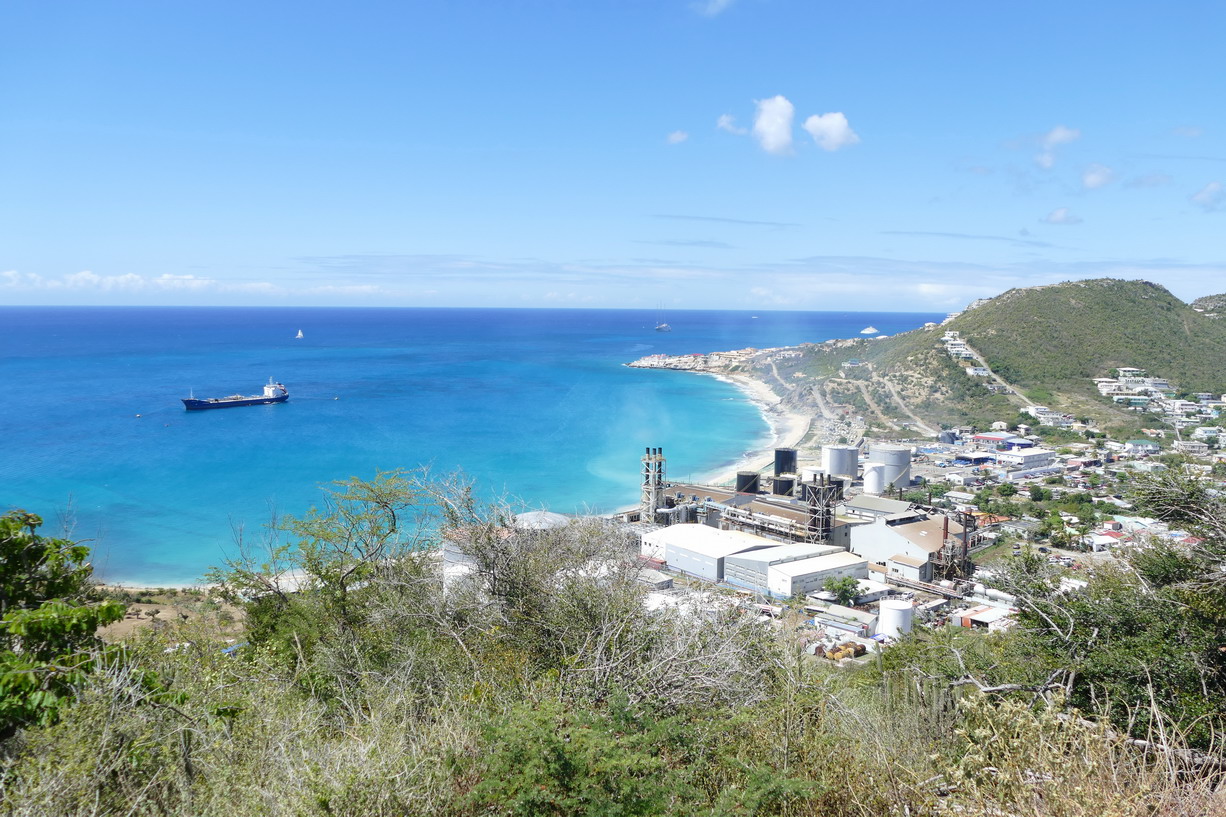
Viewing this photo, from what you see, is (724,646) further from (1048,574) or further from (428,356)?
(428,356)

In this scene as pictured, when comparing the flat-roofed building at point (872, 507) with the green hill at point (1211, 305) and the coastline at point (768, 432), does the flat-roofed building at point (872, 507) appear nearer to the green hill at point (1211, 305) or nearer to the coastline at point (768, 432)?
the coastline at point (768, 432)

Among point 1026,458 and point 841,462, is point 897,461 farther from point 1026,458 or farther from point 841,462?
point 1026,458

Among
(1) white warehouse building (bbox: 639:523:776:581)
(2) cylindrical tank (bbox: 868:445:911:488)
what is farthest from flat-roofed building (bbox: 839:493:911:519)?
(1) white warehouse building (bbox: 639:523:776:581)

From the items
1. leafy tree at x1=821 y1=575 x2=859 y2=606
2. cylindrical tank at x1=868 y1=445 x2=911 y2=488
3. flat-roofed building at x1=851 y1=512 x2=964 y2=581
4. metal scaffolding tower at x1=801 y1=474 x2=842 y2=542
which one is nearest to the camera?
leafy tree at x1=821 y1=575 x2=859 y2=606

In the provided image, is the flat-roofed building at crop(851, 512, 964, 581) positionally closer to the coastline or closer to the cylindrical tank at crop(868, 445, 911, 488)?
the cylindrical tank at crop(868, 445, 911, 488)

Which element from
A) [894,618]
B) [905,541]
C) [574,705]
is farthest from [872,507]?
[574,705]

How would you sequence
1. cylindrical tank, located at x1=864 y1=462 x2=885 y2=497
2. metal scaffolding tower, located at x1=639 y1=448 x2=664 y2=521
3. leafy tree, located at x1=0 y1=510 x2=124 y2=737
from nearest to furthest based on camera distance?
leafy tree, located at x1=0 y1=510 x2=124 y2=737 → metal scaffolding tower, located at x1=639 y1=448 x2=664 y2=521 → cylindrical tank, located at x1=864 y1=462 x2=885 y2=497

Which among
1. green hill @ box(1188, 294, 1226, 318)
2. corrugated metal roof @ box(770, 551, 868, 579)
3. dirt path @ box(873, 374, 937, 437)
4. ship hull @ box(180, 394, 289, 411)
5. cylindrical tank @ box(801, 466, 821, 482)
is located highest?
green hill @ box(1188, 294, 1226, 318)
